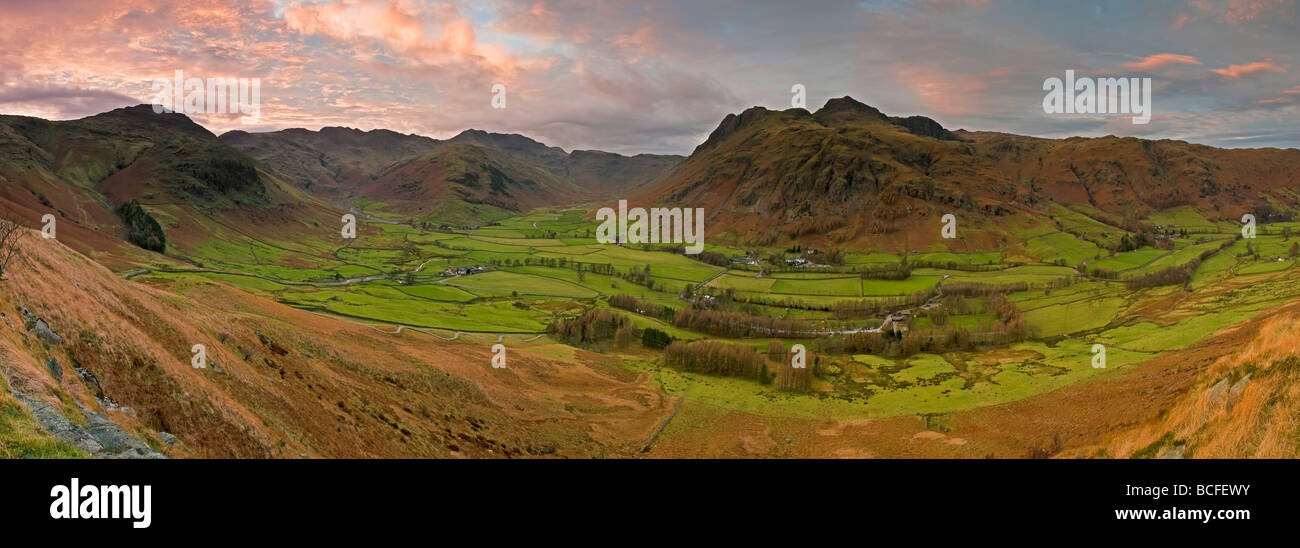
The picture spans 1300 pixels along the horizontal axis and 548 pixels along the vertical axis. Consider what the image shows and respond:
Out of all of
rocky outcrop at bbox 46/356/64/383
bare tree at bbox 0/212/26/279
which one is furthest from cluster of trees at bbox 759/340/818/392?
bare tree at bbox 0/212/26/279

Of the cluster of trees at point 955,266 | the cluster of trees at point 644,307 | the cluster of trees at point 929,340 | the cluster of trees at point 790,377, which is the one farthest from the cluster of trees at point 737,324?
the cluster of trees at point 955,266

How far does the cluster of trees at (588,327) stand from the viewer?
92062mm

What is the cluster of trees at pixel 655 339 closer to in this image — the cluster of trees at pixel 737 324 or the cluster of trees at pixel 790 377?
the cluster of trees at pixel 737 324

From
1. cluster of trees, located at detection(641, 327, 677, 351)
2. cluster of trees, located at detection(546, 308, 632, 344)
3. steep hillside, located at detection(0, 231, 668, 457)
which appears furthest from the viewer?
cluster of trees, located at detection(546, 308, 632, 344)

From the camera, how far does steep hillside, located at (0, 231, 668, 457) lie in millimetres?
19781

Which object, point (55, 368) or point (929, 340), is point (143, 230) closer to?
point (55, 368)

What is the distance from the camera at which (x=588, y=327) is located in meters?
93.4

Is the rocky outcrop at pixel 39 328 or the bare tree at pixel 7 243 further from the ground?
the bare tree at pixel 7 243

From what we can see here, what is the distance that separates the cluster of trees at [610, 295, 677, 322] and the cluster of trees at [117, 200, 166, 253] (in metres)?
120

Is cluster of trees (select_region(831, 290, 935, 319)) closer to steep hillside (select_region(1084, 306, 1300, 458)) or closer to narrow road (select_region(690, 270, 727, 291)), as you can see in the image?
narrow road (select_region(690, 270, 727, 291))

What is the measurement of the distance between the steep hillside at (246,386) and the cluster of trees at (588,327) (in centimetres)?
3022

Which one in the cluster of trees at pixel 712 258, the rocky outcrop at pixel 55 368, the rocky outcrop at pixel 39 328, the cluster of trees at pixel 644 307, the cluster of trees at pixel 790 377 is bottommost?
the cluster of trees at pixel 790 377

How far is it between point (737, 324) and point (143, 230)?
154 metres
